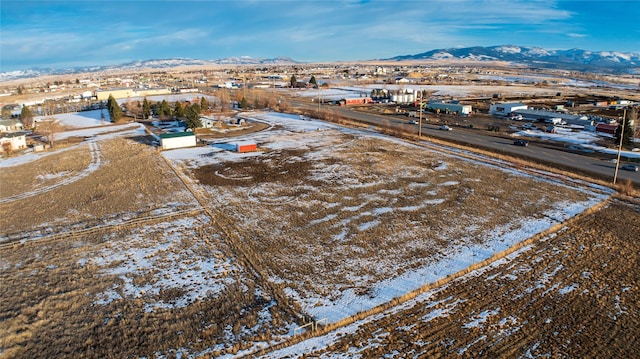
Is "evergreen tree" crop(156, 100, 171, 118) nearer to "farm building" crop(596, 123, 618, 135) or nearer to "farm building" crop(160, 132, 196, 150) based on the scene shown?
"farm building" crop(160, 132, 196, 150)

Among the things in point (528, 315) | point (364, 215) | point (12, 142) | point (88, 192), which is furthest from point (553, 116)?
point (12, 142)

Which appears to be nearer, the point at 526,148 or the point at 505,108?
the point at 526,148

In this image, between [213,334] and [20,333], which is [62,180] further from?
[213,334]

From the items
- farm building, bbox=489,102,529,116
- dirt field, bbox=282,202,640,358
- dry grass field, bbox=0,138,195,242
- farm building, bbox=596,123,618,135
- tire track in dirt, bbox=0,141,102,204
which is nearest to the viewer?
dirt field, bbox=282,202,640,358

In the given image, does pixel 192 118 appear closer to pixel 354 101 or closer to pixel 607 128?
pixel 354 101

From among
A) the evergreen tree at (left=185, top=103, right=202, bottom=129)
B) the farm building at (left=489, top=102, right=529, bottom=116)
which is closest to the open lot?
the evergreen tree at (left=185, top=103, right=202, bottom=129)

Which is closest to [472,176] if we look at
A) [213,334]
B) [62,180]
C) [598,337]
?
[598,337]
